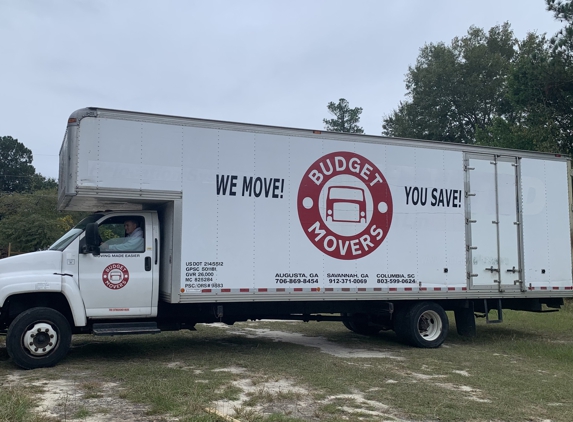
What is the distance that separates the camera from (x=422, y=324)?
10820 mm

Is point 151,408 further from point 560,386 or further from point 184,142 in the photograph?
point 560,386

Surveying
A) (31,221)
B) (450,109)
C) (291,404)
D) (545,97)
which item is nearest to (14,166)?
(31,221)

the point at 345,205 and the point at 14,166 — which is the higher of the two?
the point at 14,166

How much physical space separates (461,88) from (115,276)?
40352 millimetres

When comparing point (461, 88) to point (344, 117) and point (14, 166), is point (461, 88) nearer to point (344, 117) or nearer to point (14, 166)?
point (344, 117)

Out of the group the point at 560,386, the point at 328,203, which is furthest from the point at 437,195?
the point at 560,386

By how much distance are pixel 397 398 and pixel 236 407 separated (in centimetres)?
202

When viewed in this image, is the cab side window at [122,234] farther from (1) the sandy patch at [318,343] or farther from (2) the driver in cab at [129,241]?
(1) the sandy patch at [318,343]

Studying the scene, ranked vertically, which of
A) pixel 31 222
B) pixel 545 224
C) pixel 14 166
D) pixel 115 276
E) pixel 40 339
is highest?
pixel 14 166

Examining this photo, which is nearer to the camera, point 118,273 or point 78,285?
point 78,285

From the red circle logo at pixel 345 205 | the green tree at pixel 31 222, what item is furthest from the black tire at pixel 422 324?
the green tree at pixel 31 222

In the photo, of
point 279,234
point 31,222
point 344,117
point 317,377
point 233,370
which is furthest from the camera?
point 344,117

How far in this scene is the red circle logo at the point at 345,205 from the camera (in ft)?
31.8

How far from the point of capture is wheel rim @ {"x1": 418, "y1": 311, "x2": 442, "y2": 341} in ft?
35.3
